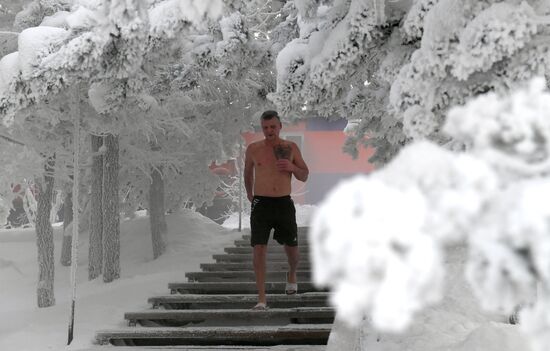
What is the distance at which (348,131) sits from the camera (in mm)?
12227

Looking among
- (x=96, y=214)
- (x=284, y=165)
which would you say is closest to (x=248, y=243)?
(x=96, y=214)

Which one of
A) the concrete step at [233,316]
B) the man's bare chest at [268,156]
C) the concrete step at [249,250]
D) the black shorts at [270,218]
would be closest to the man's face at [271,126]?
the man's bare chest at [268,156]

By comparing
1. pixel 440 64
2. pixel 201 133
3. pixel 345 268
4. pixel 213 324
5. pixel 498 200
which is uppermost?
pixel 201 133

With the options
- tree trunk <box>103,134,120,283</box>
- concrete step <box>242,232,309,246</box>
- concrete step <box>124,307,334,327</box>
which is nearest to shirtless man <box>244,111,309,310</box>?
concrete step <box>124,307,334,327</box>

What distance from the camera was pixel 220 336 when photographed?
5.95 metres

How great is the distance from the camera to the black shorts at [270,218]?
615 cm

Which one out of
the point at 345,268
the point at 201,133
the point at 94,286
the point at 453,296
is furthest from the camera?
the point at 201,133

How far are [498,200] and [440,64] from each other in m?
2.52

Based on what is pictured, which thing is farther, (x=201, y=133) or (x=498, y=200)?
(x=201, y=133)

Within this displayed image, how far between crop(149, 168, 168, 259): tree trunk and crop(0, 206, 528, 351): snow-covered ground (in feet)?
0.73

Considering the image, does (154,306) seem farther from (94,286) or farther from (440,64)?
(440,64)

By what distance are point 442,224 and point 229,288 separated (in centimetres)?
728

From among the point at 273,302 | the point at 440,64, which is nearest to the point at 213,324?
the point at 273,302

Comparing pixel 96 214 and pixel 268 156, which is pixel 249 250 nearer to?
pixel 96 214
